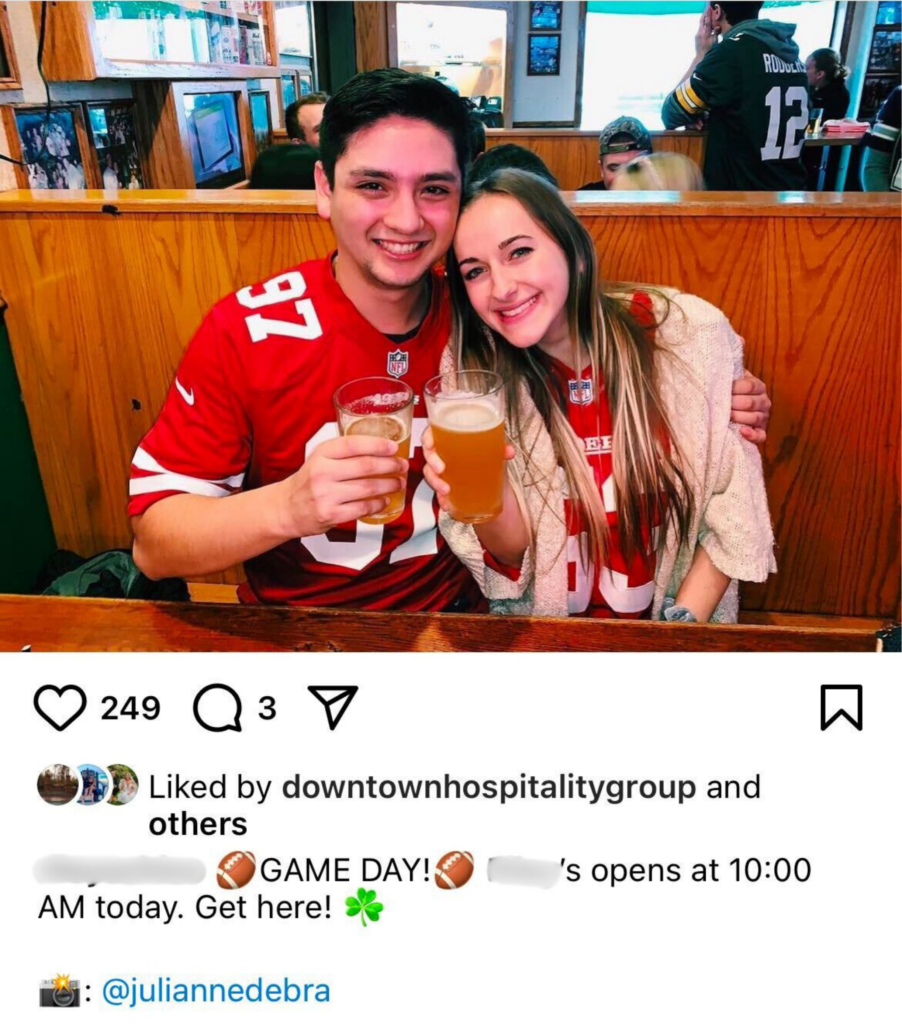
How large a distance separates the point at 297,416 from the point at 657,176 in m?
1.77

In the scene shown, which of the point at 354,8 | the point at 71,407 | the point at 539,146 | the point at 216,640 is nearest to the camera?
the point at 216,640

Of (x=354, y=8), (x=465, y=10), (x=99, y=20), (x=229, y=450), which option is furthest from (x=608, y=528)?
(x=465, y=10)

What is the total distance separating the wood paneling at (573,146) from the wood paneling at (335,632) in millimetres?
2665

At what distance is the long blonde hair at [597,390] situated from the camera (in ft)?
4.20

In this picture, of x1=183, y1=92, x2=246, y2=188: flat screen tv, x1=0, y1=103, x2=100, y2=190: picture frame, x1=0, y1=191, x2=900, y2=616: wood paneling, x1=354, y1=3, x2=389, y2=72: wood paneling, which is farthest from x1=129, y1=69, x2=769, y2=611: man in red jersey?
x1=354, y1=3, x2=389, y2=72: wood paneling

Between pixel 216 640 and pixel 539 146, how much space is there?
9.95 feet

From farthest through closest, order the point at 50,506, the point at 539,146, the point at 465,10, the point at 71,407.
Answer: the point at 465,10 < the point at 539,146 < the point at 50,506 < the point at 71,407

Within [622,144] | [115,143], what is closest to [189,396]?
[115,143]

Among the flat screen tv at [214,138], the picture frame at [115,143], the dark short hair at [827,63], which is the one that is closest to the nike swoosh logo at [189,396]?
the picture frame at [115,143]
